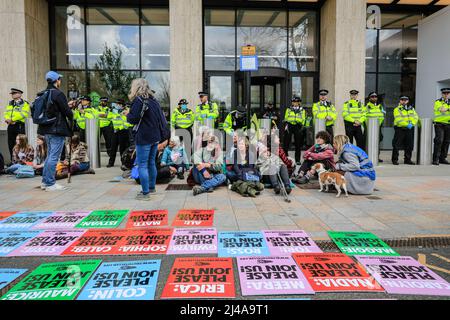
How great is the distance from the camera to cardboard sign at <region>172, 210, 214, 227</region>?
16.0ft

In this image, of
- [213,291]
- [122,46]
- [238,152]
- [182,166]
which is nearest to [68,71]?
[122,46]

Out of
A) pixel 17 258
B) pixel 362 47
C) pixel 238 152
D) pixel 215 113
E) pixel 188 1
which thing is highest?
pixel 188 1

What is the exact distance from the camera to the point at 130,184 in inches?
313

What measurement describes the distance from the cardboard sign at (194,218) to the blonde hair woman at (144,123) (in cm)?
122

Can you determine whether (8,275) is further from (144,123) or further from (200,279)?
(144,123)

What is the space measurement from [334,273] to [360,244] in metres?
0.93

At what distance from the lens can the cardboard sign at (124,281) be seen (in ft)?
9.40

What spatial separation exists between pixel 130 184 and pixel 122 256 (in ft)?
14.1

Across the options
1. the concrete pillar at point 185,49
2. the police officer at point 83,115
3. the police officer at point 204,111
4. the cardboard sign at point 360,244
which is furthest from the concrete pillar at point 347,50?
the cardboard sign at point 360,244

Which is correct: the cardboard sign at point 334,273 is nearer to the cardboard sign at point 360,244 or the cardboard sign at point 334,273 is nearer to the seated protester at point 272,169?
the cardboard sign at point 360,244

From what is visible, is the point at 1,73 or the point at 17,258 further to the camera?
the point at 1,73

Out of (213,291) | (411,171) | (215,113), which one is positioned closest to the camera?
(213,291)

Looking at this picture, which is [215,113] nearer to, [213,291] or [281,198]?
[281,198]

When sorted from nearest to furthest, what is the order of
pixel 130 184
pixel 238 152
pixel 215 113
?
pixel 238 152 < pixel 130 184 < pixel 215 113
